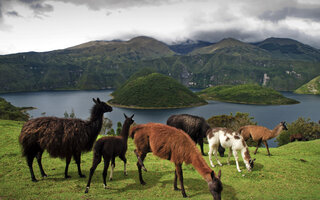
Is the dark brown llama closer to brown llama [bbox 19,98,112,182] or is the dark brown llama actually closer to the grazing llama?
the grazing llama

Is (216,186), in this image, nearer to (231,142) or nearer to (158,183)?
(158,183)

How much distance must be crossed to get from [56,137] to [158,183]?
18.4ft

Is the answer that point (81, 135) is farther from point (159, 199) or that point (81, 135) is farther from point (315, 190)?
point (315, 190)

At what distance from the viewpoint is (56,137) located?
970cm

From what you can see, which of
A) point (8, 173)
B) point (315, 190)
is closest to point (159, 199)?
point (315, 190)

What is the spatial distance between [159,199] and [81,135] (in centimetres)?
505

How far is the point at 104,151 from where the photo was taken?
9133mm

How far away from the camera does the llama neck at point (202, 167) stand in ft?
24.5

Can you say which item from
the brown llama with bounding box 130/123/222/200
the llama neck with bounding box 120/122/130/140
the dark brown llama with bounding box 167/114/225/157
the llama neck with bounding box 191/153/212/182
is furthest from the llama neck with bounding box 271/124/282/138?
the llama neck with bounding box 120/122/130/140

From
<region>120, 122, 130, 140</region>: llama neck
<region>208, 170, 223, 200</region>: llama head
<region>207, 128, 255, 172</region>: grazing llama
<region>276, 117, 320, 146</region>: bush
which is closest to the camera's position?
<region>208, 170, 223, 200</region>: llama head

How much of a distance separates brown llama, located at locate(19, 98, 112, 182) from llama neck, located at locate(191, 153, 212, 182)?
225 inches

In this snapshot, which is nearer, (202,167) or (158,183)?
(202,167)

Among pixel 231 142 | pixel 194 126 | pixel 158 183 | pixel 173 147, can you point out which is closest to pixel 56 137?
pixel 158 183

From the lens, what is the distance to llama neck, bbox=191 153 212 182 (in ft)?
24.5
